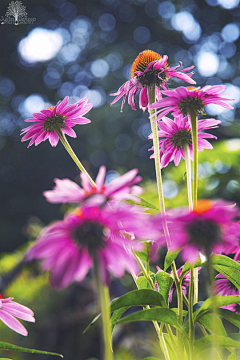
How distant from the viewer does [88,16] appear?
17.8 ft

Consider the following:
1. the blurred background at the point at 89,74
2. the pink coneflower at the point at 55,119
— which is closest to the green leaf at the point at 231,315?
the pink coneflower at the point at 55,119

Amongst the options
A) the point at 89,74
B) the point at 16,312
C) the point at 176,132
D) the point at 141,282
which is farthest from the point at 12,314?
the point at 89,74

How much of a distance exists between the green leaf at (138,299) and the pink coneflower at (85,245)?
0.24 ft

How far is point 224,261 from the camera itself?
0.27 metres

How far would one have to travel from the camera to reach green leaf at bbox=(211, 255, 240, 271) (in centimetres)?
27

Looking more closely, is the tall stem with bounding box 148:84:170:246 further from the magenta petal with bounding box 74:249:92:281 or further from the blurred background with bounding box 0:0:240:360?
the blurred background with bounding box 0:0:240:360

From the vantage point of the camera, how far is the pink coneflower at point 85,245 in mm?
174

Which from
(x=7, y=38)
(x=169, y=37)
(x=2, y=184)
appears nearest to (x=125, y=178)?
(x=2, y=184)

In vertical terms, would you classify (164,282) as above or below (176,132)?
below

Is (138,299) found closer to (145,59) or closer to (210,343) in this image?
(210,343)

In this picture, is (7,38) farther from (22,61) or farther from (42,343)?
(42,343)

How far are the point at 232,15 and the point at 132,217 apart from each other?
5.55 metres

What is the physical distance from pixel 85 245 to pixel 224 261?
14 cm

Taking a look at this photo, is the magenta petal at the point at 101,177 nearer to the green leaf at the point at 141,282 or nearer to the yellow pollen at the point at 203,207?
the yellow pollen at the point at 203,207
